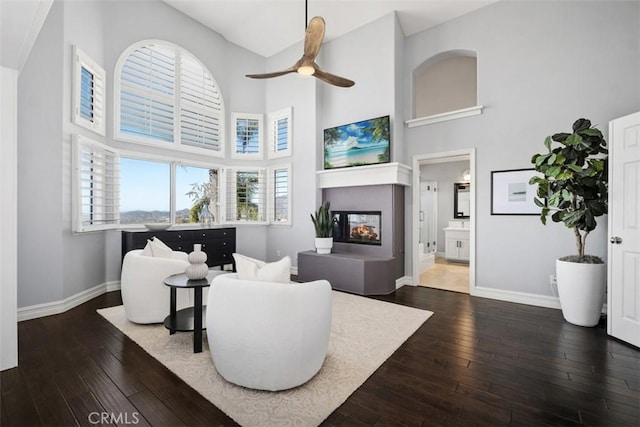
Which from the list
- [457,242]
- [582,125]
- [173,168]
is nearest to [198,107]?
[173,168]

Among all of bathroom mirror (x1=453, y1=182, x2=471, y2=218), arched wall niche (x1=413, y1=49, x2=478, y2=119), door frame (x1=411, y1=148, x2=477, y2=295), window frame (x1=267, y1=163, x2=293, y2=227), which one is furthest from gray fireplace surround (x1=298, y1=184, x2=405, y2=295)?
bathroom mirror (x1=453, y1=182, x2=471, y2=218)

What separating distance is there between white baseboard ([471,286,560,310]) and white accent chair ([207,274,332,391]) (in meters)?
3.24

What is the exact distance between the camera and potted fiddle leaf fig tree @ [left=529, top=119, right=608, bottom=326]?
304 cm

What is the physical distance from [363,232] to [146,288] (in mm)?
3285

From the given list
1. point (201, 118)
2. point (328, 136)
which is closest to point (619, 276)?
point (328, 136)

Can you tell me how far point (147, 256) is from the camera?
3.21 metres

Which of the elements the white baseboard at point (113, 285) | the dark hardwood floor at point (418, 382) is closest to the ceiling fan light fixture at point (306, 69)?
the dark hardwood floor at point (418, 382)

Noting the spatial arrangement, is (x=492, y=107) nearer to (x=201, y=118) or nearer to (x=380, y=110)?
(x=380, y=110)

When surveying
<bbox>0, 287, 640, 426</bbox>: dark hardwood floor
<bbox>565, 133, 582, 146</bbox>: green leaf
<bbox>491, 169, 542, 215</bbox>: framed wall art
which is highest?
<bbox>565, 133, 582, 146</bbox>: green leaf

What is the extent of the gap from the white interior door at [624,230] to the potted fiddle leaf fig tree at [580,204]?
17 centimetres

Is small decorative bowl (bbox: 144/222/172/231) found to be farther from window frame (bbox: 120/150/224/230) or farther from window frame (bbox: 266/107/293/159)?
window frame (bbox: 266/107/293/159)

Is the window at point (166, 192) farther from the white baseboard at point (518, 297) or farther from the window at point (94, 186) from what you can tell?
the white baseboard at point (518, 297)

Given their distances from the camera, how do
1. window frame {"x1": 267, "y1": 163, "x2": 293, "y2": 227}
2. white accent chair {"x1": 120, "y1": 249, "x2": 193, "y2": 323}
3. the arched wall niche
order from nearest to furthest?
white accent chair {"x1": 120, "y1": 249, "x2": 193, "y2": 323} → window frame {"x1": 267, "y1": 163, "x2": 293, "y2": 227} → the arched wall niche

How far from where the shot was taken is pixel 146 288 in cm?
300
